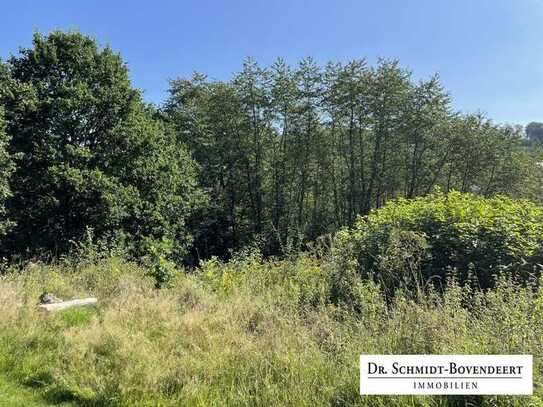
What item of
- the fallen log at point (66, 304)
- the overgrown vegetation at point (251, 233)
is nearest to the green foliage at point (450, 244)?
the overgrown vegetation at point (251, 233)

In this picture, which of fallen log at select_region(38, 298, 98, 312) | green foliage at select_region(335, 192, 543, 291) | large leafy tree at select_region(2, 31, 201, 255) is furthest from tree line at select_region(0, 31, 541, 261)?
green foliage at select_region(335, 192, 543, 291)

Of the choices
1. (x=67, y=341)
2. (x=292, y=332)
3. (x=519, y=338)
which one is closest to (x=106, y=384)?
(x=67, y=341)

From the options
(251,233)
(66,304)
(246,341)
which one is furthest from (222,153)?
(246,341)

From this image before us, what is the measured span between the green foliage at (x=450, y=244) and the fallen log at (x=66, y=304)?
3790mm

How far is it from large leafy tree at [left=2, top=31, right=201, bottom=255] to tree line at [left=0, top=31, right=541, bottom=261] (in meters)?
0.05

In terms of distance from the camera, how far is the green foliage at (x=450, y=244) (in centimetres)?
499

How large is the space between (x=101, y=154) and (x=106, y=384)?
14676 mm

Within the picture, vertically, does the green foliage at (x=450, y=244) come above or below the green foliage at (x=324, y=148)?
below

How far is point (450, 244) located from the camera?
5.45 meters

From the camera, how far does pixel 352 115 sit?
82.6 feet

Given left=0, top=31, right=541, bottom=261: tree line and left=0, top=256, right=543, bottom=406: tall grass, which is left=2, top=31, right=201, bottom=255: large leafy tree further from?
left=0, top=256, right=543, bottom=406: tall grass

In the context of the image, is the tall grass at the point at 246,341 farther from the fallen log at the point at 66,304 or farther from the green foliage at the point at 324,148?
the green foliage at the point at 324,148

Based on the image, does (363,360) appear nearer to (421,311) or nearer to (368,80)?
(421,311)

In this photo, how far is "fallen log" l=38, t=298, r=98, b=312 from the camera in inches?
211
